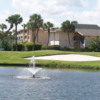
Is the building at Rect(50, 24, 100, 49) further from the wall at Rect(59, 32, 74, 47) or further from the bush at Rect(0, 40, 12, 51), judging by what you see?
the bush at Rect(0, 40, 12, 51)

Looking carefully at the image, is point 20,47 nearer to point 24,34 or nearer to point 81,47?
point 81,47

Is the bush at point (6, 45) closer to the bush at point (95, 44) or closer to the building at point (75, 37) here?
the building at point (75, 37)

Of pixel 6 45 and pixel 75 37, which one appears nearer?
pixel 6 45

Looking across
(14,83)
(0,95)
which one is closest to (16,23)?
(14,83)

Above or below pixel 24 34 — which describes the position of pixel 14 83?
below

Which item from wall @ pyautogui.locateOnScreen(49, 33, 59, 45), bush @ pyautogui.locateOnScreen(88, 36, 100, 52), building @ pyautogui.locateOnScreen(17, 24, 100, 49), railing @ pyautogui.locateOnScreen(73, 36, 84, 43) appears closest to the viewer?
bush @ pyautogui.locateOnScreen(88, 36, 100, 52)

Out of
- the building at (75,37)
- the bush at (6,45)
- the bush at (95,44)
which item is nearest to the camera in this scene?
the bush at (6,45)

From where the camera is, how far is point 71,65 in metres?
35.7

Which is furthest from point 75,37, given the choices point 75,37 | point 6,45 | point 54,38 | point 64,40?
point 6,45

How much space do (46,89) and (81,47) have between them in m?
60.5

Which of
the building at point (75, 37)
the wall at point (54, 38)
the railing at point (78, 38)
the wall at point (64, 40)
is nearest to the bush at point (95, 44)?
the building at point (75, 37)

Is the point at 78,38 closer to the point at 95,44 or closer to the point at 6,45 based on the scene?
the point at 95,44

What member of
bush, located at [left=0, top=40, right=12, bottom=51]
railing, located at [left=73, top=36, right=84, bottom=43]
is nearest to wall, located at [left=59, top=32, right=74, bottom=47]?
railing, located at [left=73, top=36, right=84, bottom=43]

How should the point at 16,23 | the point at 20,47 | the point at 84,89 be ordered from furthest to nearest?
1. the point at 16,23
2. the point at 20,47
3. the point at 84,89
